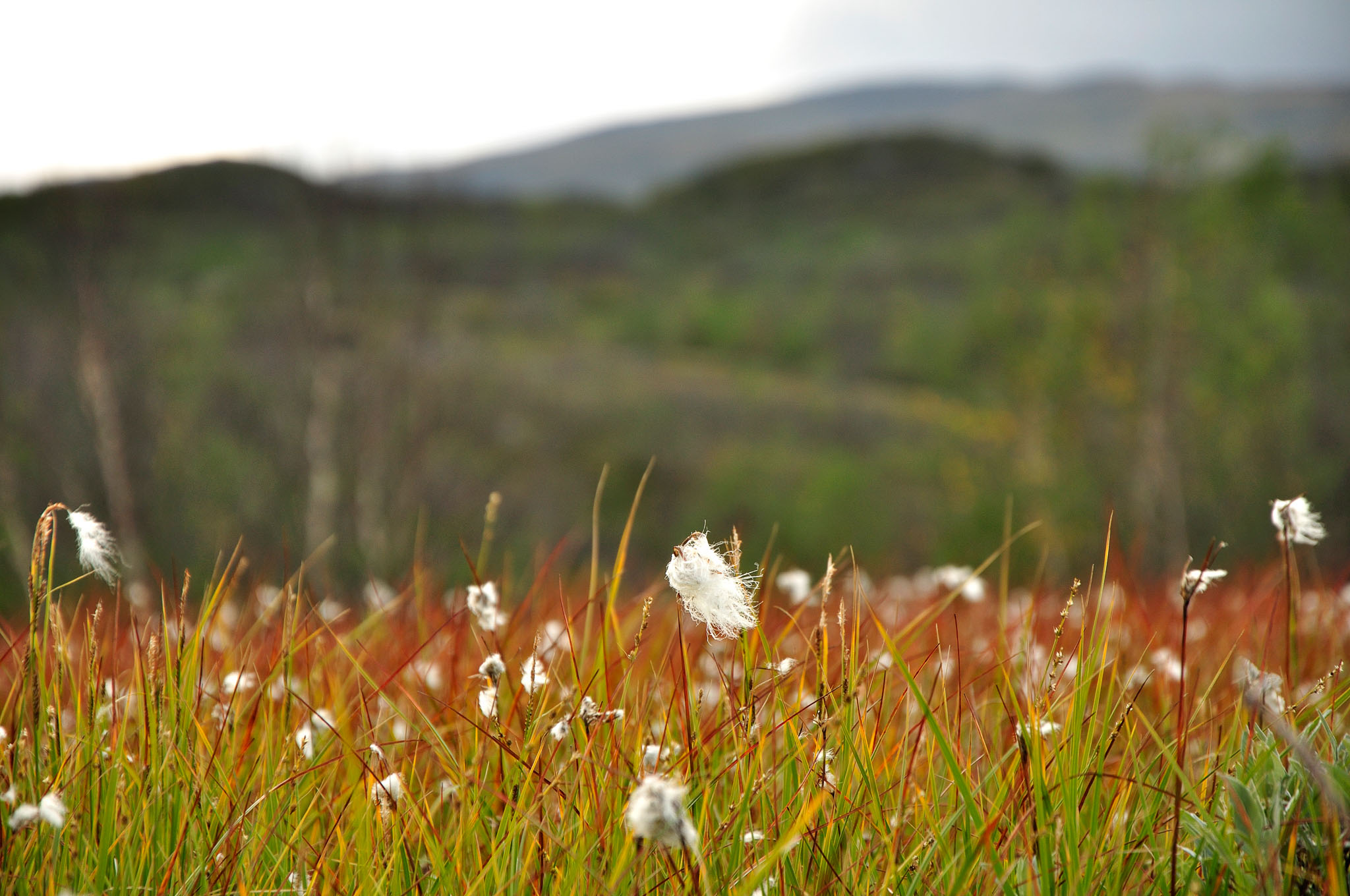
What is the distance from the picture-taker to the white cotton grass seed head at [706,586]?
52.9 inches

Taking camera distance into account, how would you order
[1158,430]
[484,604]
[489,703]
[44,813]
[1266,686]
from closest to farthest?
[44,813] → [1266,686] → [489,703] → [484,604] → [1158,430]

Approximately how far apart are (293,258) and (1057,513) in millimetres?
15398

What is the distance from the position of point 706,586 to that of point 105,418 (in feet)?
53.5

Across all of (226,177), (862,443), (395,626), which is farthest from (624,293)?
(395,626)

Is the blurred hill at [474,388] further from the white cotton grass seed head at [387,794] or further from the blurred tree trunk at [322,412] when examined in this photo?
the white cotton grass seed head at [387,794]

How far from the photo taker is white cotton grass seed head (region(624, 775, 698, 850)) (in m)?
0.95

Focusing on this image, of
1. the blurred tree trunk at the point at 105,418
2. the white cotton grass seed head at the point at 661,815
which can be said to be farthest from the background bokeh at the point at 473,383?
the white cotton grass seed head at the point at 661,815

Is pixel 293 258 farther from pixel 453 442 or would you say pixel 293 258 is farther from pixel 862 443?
pixel 862 443

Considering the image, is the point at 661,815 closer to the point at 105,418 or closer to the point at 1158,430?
the point at 105,418

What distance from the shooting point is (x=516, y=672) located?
2.29 m

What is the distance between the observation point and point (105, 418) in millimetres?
14430

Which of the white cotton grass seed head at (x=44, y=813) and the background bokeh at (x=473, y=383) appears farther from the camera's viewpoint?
the background bokeh at (x=473, y=383)

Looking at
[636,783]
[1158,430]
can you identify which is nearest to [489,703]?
[636,783]

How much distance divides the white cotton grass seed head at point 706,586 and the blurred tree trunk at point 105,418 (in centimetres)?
1530
